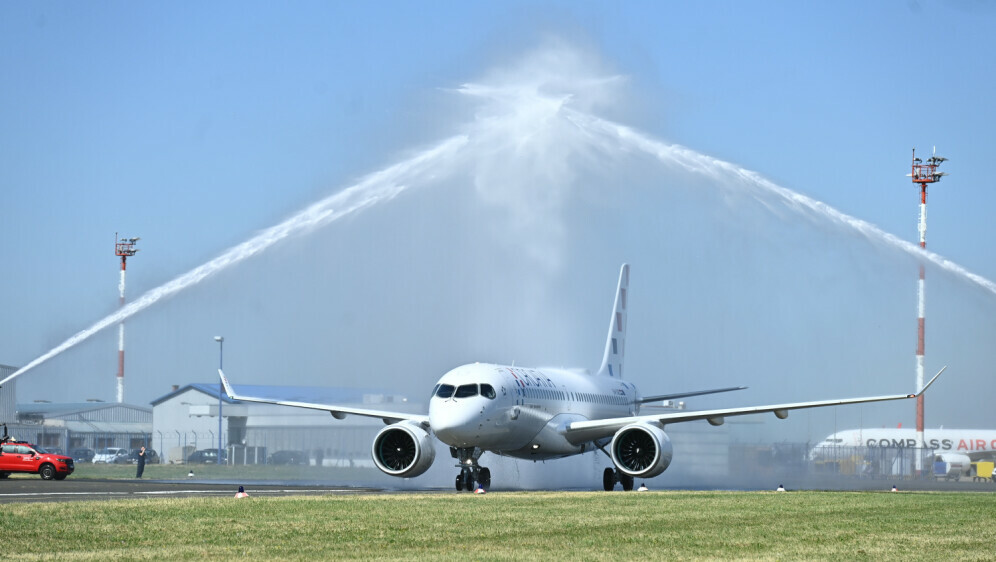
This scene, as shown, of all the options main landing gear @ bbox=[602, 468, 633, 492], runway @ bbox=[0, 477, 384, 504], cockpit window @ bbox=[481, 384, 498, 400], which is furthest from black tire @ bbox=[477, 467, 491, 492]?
main landing gear @ bbox=[602, 468, 633, 492]

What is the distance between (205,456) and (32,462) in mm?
42432

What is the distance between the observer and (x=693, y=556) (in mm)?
17516

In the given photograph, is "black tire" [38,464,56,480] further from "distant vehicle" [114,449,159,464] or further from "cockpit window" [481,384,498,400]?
"distant vehicle" [114,449,159,464]

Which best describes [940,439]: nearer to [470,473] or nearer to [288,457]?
[288,457]

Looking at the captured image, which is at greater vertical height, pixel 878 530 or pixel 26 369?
pixel 26 369

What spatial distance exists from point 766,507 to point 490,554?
40.9ft

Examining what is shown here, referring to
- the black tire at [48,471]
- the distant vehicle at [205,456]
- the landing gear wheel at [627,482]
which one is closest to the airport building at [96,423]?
the distant vehicle at [205,456]

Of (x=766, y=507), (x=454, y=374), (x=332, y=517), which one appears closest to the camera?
(x=332, y=517)

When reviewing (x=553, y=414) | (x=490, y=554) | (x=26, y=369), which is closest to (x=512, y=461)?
(x=553, y=414)

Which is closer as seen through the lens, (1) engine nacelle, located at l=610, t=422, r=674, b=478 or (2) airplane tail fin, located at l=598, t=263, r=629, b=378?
(1) engine nacelle, located at l=610, t=422, r=674, b=478

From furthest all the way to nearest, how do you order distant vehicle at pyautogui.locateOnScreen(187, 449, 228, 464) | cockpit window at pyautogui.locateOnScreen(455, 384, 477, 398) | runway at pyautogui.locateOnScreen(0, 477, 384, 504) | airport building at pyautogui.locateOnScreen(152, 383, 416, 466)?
distant vehicle at pyautogui.locateOnScreen(187, 449, 228, 464), airport building at pyautogui.locateOnScreen(152, 383, 416, 466), cockpit window at pyautogui.locateOnScreen(455, 384, 477, 398), runway at pyautogui.locateOnScreen(0, 477, 384, 504)

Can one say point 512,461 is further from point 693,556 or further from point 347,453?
point 693,556

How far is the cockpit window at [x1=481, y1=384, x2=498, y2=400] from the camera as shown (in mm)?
39125

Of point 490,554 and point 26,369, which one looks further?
point 26,369
